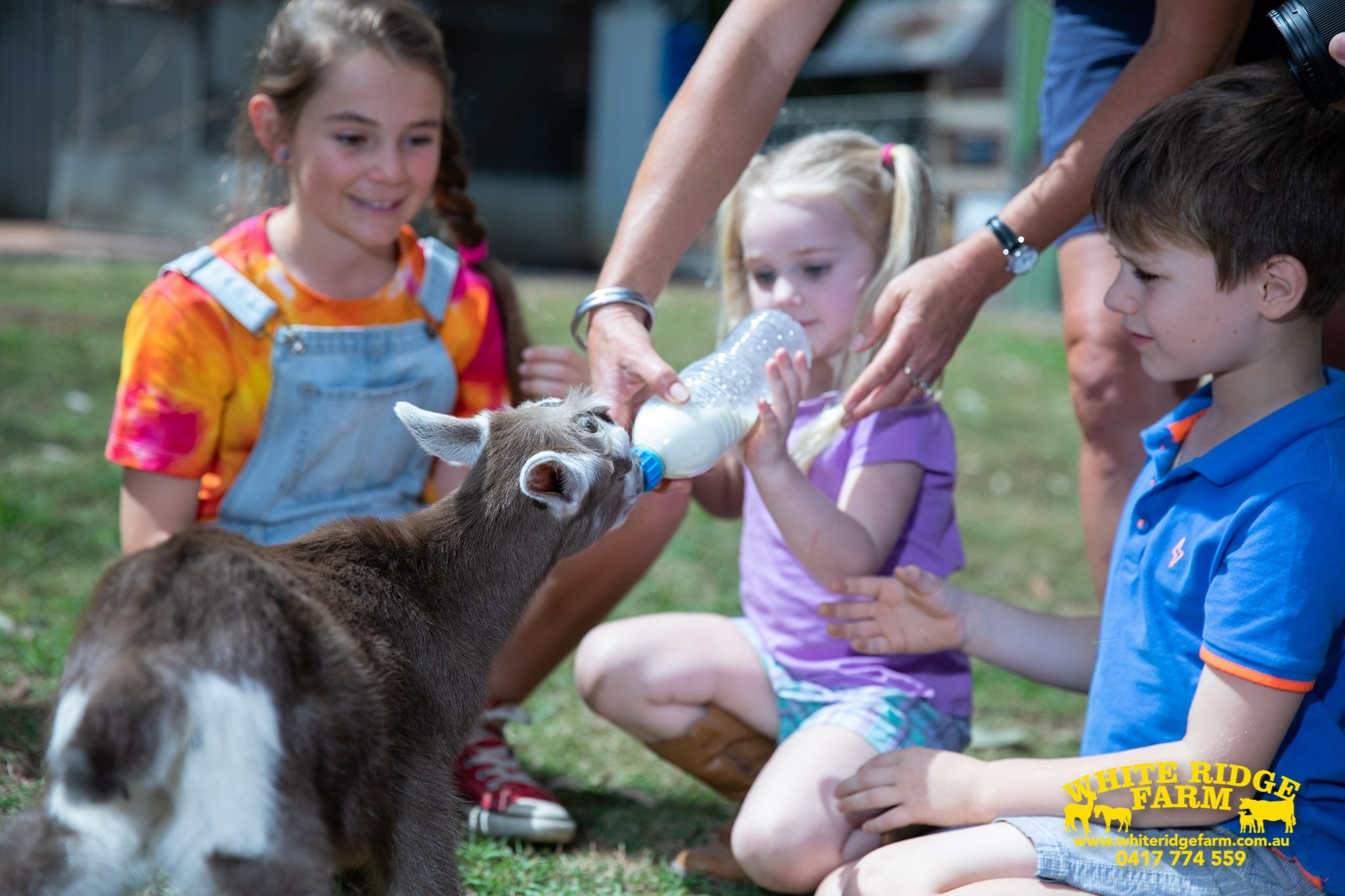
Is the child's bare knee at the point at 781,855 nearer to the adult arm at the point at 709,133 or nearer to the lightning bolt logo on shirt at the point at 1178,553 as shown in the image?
the lightning bolt logo on shirt at the point at 1178,553

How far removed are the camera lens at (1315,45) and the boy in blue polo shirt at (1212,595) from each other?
0.34ft

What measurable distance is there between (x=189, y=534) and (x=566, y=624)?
1.86 meters

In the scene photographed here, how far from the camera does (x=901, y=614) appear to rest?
9.96ft

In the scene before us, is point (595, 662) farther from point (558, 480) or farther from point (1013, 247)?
point (1013, 247)

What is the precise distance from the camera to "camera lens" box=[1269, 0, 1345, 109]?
238cm

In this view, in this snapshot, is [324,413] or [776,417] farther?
[324,413]

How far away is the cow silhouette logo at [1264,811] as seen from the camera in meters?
2.36

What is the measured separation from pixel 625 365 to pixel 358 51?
56.4 inches

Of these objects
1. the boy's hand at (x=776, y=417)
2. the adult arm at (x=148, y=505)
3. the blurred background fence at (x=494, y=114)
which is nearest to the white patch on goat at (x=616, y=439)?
the boy's hand at (x=776, y=417)

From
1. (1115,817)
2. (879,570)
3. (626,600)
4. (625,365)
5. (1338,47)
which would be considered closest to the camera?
(1338,47)

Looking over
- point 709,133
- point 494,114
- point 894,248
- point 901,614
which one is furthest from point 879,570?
point 494,114

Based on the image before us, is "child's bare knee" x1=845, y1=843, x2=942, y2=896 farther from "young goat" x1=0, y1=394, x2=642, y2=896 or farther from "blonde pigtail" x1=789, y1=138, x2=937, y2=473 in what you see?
"blonde pigtail" x1=789, y1=138, x2=937, y2=473

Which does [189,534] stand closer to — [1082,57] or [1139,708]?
[1139,708]

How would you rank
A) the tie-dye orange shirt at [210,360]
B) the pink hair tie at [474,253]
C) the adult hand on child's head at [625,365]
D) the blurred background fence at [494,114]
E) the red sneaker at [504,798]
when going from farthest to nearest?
1. the blurred background fence at [494,114]
2. the pink hair tie at [474,253]
3. the tie-dye orange shirt at [210,360]
4. the red sneaker at [504,798]
5. the adult hand on child's head at [625,365]
